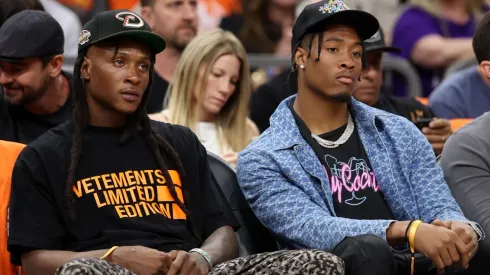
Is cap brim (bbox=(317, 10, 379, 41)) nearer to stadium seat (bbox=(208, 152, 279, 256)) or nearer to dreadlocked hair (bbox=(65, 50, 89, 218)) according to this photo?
stadium seat (bbox=(208, 152, 279, 256))

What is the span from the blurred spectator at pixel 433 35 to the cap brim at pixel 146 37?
12.2 feet

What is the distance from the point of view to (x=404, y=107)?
21.2 ft

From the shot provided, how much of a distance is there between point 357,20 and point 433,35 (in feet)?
11.4

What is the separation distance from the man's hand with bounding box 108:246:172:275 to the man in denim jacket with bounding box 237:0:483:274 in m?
0.66

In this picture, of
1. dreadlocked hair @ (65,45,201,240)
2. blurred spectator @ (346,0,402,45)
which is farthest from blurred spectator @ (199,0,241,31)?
dreadlocked hair @ (65,45,201,240)

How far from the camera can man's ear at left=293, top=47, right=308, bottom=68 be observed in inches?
199

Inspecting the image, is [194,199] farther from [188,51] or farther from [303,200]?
[188,51]

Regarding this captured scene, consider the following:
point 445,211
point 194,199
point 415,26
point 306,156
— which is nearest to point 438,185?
point 445,211

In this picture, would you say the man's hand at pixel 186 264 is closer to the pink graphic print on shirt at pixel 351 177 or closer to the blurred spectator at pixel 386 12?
the pink graphic print on shirt at pixel 351 177

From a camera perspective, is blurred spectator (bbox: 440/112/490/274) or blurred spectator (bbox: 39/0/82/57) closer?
blurred spectator (bbox: 440/112/490/274)

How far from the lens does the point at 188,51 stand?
6.46 meters

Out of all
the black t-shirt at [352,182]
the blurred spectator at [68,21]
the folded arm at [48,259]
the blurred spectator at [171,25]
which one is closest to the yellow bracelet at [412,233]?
the black t-shirt at [352,182]

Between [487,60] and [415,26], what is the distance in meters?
2.98

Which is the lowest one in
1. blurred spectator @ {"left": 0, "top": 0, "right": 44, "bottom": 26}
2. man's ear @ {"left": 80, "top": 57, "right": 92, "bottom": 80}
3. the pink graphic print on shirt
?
the pink graphic print on shirt
